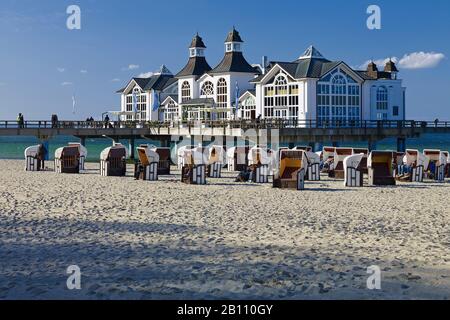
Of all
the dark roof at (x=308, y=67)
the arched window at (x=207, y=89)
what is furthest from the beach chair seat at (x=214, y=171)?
the arched window at (x=207, y=89)

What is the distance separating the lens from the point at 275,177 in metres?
19.5

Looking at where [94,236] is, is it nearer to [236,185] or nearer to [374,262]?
[374,262]

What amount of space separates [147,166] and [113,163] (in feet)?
9.41

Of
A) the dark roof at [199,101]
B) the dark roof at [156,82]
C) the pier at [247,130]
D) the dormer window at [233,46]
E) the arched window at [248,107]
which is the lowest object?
the pier at [247,130]

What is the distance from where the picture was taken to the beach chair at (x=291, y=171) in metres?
18.6

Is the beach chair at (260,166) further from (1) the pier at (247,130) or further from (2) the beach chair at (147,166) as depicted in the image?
(1) the pier at (247,130)

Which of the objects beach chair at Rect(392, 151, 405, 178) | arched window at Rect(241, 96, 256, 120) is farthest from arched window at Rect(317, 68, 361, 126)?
beach chair at Rect(392, 151, 405, 178)

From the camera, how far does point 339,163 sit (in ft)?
82.8

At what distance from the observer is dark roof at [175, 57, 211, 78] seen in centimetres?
5447

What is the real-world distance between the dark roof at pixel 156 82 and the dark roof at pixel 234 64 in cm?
842

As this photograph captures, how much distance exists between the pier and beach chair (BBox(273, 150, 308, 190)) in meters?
14.3

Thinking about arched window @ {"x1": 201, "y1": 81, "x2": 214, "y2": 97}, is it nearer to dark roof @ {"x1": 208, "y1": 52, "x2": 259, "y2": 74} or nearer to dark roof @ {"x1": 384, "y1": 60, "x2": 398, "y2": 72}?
dark roof @ {"x1": 208, "y1": 52, "x2": 259, "y2": 74}

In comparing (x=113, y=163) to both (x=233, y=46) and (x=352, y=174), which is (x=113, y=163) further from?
(x=233, y=46)
